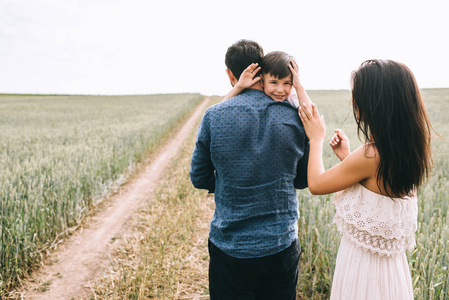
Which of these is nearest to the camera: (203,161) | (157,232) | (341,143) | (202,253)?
(203,161)

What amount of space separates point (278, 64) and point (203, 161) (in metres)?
0.66

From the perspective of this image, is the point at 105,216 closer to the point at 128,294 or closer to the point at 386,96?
the point at 128,294

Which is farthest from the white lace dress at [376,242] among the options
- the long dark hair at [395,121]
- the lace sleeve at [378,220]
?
the long dark hair at [395,121]

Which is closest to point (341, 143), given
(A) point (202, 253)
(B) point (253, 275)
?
(B) point (253, 275)

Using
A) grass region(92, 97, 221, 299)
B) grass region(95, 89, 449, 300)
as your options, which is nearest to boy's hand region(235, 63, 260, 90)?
grass region(95, 89, 449, 300)

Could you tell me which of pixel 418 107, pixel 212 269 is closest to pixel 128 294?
pixel 212 269

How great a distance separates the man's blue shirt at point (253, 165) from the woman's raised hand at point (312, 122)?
5 cm

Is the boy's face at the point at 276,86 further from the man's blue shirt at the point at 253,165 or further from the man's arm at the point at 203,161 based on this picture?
the man's arm at the point at 203,161

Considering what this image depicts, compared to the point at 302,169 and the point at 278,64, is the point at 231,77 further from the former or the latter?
the point at 302,169

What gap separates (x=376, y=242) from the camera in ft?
5.28

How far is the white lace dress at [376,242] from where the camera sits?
1585mm

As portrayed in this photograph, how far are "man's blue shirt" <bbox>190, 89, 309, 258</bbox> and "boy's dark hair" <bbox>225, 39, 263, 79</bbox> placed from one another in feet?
0.52

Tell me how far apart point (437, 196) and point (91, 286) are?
501cm

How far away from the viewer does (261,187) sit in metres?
1.52
